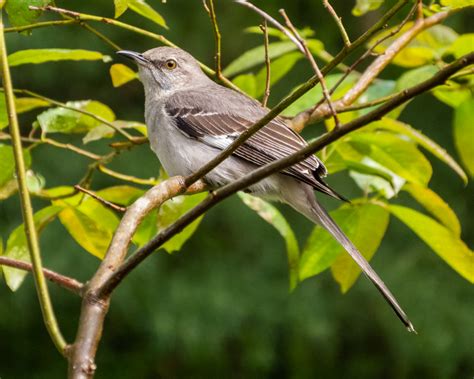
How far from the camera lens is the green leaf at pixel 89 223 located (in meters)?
2.29

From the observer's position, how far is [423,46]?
9.58 ft

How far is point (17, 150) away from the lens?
1406 millimetres

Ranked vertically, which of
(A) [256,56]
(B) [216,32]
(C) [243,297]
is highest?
(B) [216,32]

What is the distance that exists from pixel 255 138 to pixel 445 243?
1069 mm

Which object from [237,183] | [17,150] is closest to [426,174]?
[237,183]

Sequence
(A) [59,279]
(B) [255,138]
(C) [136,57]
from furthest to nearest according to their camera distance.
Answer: (C) [136,57]
(B) [255,138]
(A) [59,279]

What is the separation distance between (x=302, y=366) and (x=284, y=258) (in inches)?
38.5

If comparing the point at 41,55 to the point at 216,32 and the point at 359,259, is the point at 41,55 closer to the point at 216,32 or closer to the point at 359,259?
the point at 216,32

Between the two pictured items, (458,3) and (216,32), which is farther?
(216,32)

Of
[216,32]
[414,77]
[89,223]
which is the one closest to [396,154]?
[414,77]

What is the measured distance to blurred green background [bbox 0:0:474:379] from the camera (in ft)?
23.9

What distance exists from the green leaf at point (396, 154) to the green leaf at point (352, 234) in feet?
0.45

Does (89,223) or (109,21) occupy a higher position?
(109,21)

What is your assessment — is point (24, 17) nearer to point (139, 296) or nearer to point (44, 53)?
point (44, 53)
